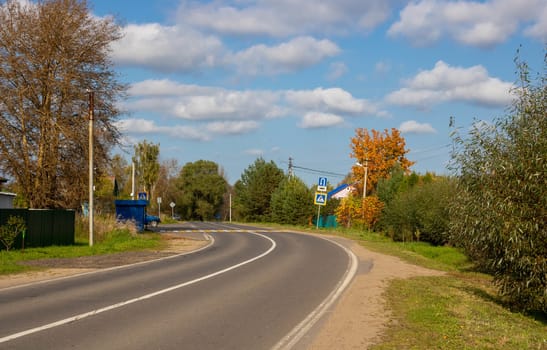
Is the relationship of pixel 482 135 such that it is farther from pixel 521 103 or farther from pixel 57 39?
pixel 57 39

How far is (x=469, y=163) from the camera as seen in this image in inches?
537

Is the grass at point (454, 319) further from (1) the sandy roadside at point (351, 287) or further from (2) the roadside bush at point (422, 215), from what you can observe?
(2) the roadside bush at point (422, 215)

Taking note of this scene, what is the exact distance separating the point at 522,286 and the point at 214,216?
103899 mm

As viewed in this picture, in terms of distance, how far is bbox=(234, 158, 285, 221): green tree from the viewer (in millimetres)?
76438

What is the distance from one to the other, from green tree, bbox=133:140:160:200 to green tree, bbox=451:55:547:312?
74.8m

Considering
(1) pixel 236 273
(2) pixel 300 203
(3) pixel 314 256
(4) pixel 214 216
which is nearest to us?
(1) pixel 236 273

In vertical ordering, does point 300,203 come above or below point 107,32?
below

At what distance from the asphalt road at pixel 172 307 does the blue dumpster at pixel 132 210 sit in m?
19.1

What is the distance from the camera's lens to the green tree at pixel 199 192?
109 meters

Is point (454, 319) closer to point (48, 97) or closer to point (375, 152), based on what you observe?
point (48, 97)

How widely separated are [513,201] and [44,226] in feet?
59.3

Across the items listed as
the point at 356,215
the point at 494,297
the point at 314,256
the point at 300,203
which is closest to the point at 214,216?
the point at 300,203

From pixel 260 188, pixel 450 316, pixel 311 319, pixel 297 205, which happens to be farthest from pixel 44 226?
pixel 260 188

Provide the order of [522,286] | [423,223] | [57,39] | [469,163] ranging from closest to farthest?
[522,286]
[469,163]
[57,39]
[423,223]
